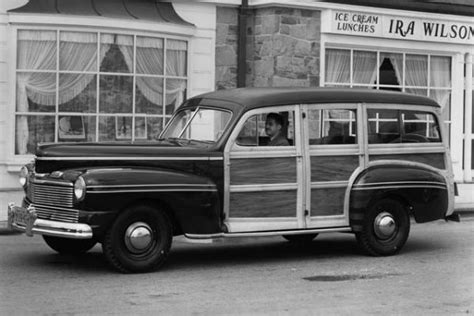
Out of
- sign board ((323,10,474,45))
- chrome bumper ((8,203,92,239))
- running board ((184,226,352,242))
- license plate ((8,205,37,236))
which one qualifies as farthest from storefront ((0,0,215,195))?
running board ((184,226,352,242))

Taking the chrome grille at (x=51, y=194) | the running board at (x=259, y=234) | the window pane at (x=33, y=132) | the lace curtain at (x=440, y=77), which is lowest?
the running board at (x=259, y=234)

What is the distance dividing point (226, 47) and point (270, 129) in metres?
7.20

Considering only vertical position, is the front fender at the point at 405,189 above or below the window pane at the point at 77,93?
below

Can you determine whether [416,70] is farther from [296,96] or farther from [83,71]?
[296,96]

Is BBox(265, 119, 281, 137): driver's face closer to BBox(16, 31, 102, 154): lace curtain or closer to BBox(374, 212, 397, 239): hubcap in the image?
BBox(374, 212, 397, 239): hubcap

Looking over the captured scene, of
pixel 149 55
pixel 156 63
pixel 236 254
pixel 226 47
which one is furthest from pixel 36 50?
pixel 236 254

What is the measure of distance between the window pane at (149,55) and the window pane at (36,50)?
1.51 metres

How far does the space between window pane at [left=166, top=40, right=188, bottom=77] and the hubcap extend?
6.75 meters

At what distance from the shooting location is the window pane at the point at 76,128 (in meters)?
15.0

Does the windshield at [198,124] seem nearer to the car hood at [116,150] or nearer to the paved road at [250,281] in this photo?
the car hood at [116,150]

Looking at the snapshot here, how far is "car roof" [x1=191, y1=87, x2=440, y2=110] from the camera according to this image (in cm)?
973

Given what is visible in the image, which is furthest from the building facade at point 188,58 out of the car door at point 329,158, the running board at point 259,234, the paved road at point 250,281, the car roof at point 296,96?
the running board at point 259,234

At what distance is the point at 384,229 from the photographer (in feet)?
33.6

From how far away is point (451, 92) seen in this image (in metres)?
19.3
